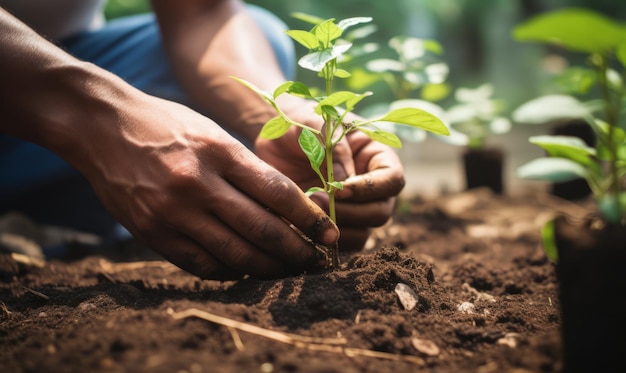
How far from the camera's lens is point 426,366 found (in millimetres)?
872

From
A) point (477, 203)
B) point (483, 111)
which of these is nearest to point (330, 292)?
point (477, 203)

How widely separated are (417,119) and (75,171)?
1.67m

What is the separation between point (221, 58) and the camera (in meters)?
1.89

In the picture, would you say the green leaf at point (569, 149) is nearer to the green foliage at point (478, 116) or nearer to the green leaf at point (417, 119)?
the green leaf at point (417, 119)

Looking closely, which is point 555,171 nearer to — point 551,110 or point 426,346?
point 551,110

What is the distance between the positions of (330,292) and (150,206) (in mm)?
436

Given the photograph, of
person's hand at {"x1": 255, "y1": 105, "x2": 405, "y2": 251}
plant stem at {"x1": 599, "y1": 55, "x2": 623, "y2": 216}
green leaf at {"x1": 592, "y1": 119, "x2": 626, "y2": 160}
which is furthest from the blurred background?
plant stem at {"x1": 599, "y1": 55, "x2": 623, "y2": 216}

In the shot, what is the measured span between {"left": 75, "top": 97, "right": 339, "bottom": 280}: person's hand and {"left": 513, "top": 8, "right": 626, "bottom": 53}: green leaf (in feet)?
1.87

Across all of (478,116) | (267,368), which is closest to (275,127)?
(267,368)

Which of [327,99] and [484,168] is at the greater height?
[327,99]

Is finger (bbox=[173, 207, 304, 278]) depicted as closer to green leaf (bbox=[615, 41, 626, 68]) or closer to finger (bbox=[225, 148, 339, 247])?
finger (bbox=[225, 148, 339, 247])

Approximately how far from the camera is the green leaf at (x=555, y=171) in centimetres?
82

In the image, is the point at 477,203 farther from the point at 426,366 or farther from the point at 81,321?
the point at 81,321

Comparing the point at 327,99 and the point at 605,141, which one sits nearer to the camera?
the point at 605,141
